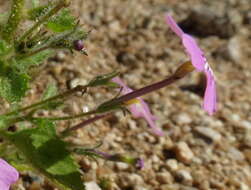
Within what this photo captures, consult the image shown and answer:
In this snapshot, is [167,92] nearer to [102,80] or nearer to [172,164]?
[172,164]

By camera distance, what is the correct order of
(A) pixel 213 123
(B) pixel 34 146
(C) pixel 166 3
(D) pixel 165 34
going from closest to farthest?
(B) pixel 34 146, (A) pixel 213 123, (D) pixel 165 34, (C) pixel 166 3

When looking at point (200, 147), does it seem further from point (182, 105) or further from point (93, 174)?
point (93, 174)

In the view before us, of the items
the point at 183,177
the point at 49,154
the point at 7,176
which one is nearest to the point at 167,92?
the point at 183,177

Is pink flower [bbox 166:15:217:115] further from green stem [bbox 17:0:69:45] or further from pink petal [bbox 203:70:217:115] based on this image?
green stem [bbox 17:0:69:45]

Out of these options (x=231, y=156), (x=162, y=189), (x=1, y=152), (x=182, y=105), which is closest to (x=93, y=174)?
(x=162, y=189)

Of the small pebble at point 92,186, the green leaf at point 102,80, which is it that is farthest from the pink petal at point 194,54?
the small pebble at point 92,186

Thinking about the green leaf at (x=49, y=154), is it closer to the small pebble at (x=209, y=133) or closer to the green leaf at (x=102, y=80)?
the green leaf at (x=102, y=80)
